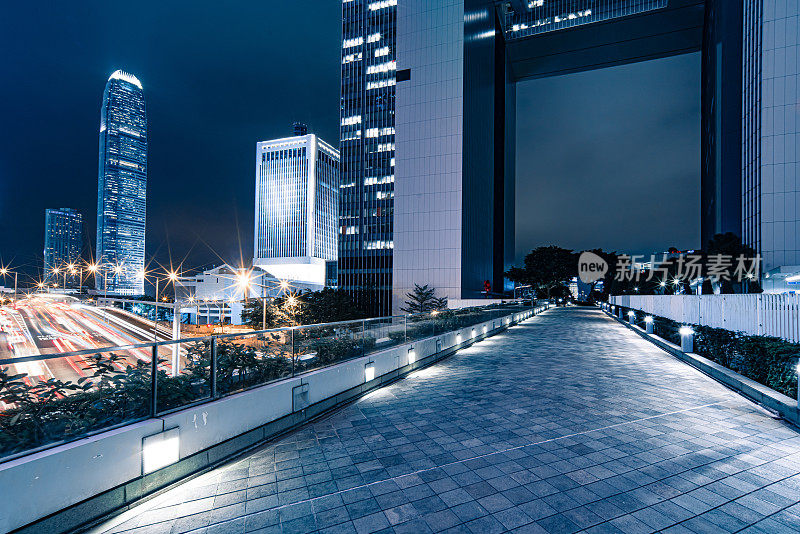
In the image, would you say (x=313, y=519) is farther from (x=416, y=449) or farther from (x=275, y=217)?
(x=275, y=217)

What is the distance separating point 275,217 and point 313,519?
528ft

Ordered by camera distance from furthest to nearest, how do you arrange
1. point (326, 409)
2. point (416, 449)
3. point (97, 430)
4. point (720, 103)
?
1. point (720, 103)
2. point (326, 409)
3. point (416, 449)
4. point (97, 430)

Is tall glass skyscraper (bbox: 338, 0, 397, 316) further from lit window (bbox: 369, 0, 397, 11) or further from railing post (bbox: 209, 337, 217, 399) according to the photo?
railing post (bbox: 209, 337, 217, 399)

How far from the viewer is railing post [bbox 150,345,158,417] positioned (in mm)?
4348

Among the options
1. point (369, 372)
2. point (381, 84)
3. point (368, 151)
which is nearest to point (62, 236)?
point (368, 151)

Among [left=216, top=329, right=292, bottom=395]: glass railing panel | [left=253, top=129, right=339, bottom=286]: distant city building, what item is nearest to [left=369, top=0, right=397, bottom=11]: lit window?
[left=216, top=329, right=292, bottom=395]: glass railing panel

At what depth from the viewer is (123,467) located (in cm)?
385

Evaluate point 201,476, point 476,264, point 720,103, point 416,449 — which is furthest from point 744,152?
Answer: point 201,476

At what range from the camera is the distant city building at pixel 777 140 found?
3158 cm

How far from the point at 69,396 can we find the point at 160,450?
43.0 inches

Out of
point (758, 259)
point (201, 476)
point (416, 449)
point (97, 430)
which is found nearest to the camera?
point (97, 430)

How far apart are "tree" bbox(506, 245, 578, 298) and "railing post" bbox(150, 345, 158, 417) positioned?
66.5 metres

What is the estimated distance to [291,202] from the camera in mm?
151500

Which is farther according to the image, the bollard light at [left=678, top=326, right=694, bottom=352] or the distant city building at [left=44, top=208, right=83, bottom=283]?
the distant city building at [left=44, top=208, right=83, bottom=283]
